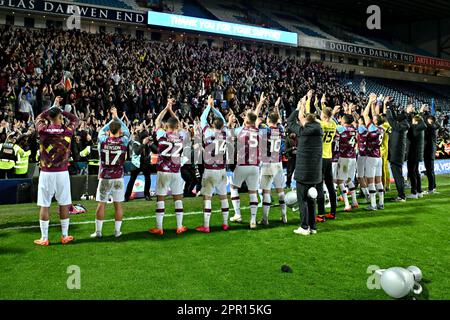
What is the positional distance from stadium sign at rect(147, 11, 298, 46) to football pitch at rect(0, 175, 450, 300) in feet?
84.6

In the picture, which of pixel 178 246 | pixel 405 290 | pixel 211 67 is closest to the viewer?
pixel 405 290

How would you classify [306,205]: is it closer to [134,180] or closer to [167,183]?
[167,183]

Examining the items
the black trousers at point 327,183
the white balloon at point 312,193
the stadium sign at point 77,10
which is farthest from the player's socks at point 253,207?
the stadium sign at point 77,10

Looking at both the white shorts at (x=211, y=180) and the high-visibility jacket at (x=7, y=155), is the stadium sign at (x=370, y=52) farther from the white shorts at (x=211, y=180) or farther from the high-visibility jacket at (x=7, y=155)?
the white shorts at (x=211, y=180)

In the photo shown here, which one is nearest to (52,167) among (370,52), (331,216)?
(331,216)


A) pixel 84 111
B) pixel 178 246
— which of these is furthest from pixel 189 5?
pixel 178 246

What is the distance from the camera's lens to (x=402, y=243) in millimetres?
7996

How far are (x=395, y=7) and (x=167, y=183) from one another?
163ft

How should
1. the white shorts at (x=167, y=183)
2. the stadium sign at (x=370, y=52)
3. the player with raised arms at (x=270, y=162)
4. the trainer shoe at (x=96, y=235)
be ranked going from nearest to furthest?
the trainer shoe at (x=96, y=235)
the white shorts at (x=167, y=183)
the player with raised arms at (x=270, y=162)
the stadium sign at (x=370, y=52)

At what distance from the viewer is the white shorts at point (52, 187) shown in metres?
7.46

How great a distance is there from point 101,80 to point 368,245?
1693 cm

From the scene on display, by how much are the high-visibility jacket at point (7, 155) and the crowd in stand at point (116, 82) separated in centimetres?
66

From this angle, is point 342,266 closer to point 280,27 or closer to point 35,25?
point 35,25

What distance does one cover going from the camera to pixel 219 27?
36.1 metres
